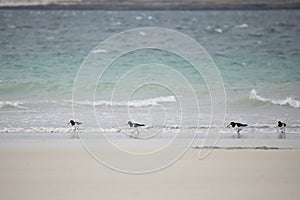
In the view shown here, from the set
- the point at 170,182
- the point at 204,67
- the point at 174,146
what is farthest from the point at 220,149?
the point at 204,67

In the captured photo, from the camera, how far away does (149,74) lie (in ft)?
16.2

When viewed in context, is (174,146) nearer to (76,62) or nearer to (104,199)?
(104,199)

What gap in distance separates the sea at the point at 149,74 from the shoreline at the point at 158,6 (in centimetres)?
6

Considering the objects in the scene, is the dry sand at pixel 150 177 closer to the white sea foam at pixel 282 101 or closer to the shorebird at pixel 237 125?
the shorebird at pixel 237 125

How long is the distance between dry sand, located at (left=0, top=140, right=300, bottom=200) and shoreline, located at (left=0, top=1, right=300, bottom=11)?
1.67 metres

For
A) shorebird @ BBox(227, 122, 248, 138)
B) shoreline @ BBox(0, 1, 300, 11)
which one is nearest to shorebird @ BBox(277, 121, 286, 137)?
shorebird @ BBox(227, 122, 248, 138)

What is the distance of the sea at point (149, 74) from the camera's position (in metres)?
3.97

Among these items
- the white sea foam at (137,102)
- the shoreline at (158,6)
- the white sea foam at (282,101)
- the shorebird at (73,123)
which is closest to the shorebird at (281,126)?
the white sea foam at (282,101)

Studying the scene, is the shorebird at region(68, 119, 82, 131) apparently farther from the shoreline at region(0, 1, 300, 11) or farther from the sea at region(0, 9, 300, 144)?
the shoreline at region(0, 1, 300, 11)

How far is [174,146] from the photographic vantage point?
349 centimetres

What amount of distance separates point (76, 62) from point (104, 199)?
2.76 metres

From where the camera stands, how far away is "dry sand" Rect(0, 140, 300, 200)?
2.78m

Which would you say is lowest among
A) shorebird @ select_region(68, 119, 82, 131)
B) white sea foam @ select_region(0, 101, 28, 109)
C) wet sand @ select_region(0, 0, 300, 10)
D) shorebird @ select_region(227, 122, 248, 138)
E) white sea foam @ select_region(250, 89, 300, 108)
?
shorebird @ select_region(68, 119, 82, 131)

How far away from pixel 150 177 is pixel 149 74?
199 centimetres
